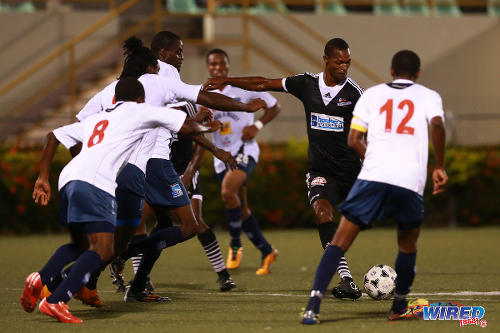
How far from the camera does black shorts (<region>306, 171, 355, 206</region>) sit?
8.41m

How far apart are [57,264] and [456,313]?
3.08 metres

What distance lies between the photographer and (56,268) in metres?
7.20

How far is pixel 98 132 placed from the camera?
275 inches

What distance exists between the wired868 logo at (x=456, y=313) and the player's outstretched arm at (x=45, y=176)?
302cm

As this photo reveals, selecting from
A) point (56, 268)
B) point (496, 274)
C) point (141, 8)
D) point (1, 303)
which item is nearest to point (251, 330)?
point (56, 268)

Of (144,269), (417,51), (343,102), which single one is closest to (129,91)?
(144,269)

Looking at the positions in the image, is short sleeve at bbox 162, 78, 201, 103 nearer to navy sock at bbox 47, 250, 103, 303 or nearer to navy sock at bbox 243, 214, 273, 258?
navy sock at bbox 47, 250, 103, 303

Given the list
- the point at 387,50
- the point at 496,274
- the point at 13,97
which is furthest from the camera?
the point at 387,50

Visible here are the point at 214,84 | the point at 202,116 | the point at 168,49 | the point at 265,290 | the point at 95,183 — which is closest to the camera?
the point at 95,183

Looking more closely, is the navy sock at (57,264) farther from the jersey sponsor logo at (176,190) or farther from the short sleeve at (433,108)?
the short sleeve at (433,108)

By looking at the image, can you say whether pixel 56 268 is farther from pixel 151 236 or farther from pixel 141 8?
pixel 141 8

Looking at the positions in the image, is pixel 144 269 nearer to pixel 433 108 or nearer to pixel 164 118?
pixel 164 118

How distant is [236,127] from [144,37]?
423 inches

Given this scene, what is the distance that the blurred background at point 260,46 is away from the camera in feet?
67.8
